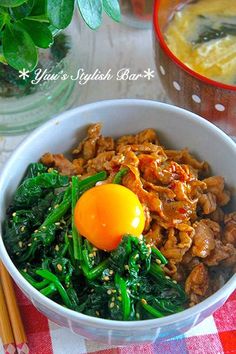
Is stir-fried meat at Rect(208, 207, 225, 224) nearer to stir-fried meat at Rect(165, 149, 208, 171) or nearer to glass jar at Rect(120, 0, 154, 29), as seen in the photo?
stir-fried meat at Rect(165, 149, 208, 171)

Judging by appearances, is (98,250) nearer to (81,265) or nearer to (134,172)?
(81,265)

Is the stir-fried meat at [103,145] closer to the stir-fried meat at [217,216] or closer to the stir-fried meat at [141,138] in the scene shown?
the stir-fried meat at [141,138]

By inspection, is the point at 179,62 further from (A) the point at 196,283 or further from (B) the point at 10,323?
(B) the point at 10,323

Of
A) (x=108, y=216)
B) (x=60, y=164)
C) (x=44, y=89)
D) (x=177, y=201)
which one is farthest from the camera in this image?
(x=44, y=89)

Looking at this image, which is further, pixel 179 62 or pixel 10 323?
pixel 179 62

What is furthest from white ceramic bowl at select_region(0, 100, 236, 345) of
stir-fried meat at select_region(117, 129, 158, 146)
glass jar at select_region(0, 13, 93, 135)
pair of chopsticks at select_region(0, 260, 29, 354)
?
glass jar at select_region(0, 13, 93, 135)

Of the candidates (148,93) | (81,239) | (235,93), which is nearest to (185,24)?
(148,93)

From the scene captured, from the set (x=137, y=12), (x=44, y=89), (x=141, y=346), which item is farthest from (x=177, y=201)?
(x=137, y=12)
